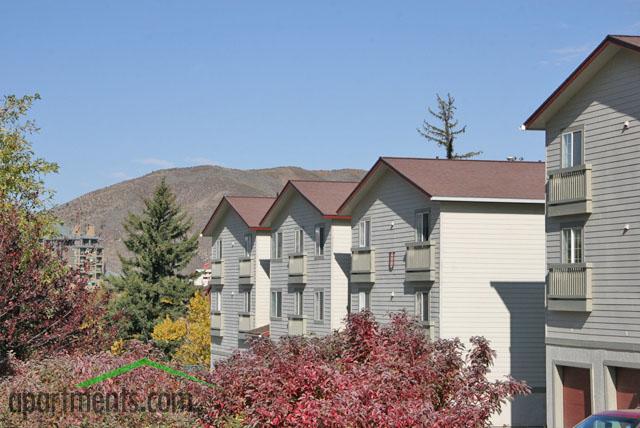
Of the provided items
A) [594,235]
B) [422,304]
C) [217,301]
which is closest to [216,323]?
[217,301]

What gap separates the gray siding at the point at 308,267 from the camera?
4994 centimetres

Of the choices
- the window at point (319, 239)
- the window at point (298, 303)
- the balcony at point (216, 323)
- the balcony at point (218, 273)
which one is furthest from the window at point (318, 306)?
the balcony at point (218, 273)

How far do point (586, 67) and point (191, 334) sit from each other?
142 feet

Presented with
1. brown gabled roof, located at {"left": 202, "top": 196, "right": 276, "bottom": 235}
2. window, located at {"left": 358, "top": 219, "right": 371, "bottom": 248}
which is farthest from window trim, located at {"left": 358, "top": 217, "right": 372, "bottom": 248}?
brown gabled roof, located at {"left": 202, "top": 196, "right": 276, "bottom": 235}

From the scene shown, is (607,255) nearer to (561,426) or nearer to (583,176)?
(583,176)

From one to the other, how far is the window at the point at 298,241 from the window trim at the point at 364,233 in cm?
700

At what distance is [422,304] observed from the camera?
4041cm

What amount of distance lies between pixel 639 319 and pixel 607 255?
2.23 metres

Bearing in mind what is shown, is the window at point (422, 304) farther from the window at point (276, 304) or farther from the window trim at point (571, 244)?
the window at point (276, 304)

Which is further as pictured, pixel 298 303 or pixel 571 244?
pixel 298 303

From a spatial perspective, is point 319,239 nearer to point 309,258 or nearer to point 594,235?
point 309,258

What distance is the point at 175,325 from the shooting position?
232ft

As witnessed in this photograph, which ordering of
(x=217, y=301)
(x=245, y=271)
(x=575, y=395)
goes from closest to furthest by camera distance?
(x=575, y=395), (x=245, y=271), (x=217, y=301)

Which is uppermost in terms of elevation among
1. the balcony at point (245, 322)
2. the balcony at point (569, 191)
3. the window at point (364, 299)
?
the balcony at point (569, 191)
